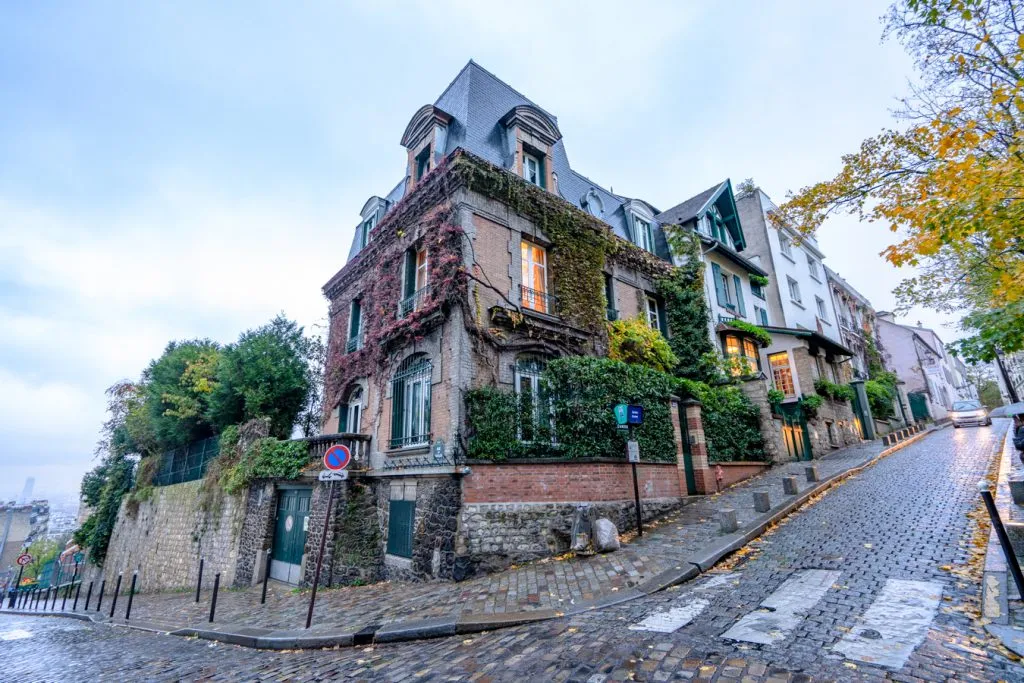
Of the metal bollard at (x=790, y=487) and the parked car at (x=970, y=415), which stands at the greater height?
the parked car at (x=970, y=415)

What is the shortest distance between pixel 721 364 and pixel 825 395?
6.84 m

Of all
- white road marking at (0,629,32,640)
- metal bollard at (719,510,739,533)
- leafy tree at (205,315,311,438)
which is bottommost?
white road marking at (0,629,32,640)

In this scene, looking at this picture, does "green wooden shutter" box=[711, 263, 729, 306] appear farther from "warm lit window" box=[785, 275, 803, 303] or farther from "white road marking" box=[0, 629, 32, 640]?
"white road marking" box=[0, 629, 32, 640]

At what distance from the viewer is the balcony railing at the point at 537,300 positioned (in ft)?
38.5

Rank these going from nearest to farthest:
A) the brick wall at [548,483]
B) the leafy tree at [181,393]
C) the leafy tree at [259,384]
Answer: the brick wall at [548,483]
the leafy tree at [259,384]
the leafy tree at [181,393]

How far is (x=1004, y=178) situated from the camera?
5.29m

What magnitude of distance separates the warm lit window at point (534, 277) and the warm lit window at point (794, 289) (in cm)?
1869

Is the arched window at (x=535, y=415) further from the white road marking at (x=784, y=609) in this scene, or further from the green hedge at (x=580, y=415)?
the white road marking at (x=784, y=609)

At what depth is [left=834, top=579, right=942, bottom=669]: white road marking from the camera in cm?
372

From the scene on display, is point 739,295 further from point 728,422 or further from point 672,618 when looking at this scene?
point 672,618

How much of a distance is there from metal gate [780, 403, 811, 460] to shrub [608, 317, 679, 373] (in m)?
5.27

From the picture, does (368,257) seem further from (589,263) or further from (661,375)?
(661,375)

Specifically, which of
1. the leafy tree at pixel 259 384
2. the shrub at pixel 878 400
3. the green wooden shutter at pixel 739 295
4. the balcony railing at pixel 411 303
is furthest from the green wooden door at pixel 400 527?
the shrub at pixel 878 400

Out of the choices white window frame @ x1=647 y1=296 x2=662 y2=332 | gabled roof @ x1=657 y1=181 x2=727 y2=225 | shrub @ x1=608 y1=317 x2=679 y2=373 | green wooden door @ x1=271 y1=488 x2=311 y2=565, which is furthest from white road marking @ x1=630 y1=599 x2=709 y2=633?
gabled roof @ x1=657 y1=181 x2=727 y2=225
